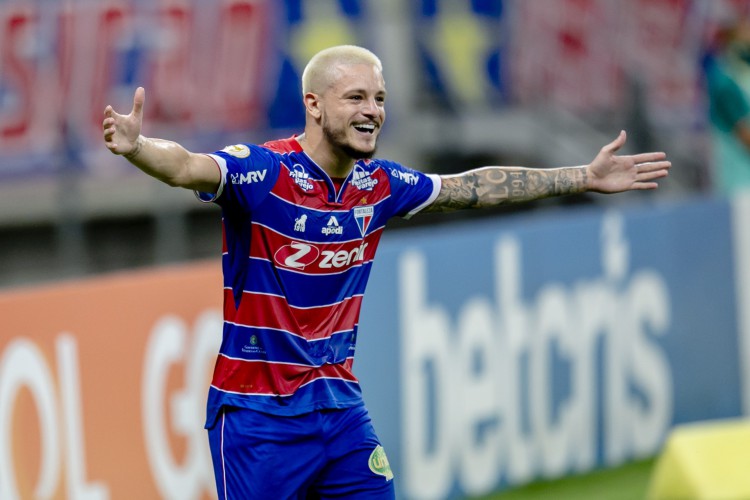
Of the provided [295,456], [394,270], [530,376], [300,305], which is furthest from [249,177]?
[530,376]

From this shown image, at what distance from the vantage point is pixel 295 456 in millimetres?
5102

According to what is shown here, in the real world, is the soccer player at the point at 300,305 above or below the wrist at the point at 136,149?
below

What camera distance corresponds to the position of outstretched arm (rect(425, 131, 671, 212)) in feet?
18.7

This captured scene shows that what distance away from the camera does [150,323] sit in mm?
7262

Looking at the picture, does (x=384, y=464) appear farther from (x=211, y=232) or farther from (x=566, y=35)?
→ (x=566, y=35)

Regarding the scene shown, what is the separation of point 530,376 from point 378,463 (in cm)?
430

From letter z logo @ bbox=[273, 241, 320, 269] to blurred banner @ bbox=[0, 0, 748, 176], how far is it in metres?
4.74

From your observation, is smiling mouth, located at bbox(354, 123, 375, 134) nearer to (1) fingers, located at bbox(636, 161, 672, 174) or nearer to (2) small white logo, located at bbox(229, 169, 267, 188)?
(2) small white logo, located at bbox(229, 169, 267, 188)

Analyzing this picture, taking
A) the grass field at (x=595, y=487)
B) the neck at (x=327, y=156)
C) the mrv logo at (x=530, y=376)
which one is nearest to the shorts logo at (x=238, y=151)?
Result: the neck at (x=327, y=156)

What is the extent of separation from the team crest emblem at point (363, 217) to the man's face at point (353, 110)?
24 centimetres

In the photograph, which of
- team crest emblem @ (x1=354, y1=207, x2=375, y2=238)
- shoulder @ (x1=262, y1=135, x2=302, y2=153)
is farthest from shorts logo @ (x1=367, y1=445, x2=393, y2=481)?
shoulder @ (x1=262, y1=135, x2=302, y2=153)

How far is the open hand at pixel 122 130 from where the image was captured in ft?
14.8

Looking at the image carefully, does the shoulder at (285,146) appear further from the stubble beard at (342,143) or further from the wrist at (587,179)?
the wrist at (587,179)

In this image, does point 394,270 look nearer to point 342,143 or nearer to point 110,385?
point 110,385
